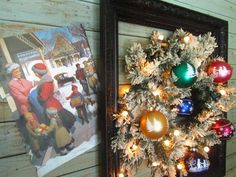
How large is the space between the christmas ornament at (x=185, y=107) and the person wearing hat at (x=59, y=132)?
0.55 m

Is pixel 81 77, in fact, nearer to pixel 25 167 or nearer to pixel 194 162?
pixel 25 167

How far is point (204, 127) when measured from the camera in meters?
1.44

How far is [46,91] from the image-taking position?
98cm

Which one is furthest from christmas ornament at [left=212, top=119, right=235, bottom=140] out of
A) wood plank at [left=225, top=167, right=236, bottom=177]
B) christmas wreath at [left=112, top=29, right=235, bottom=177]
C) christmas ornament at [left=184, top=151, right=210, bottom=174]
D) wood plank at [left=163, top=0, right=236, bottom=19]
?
wood plank at [left=163, top=0, right=236, bottom=19]

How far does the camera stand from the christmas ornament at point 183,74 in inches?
47.1

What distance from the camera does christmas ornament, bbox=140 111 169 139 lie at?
1.13 metres

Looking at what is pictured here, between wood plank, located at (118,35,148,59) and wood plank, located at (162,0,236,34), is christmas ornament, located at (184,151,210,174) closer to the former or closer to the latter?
wood plank, located at (118,35,148,59)

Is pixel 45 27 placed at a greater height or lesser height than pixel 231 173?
greater

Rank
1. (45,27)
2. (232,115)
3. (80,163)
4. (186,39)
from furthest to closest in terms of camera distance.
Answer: (232,115) < (186,39) < (80,163) < (45,27)

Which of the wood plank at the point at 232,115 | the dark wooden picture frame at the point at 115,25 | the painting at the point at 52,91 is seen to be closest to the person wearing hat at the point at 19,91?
the painting at the point at 52,91

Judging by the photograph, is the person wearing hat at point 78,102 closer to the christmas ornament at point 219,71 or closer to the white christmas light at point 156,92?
the white christmas light at point 156,92

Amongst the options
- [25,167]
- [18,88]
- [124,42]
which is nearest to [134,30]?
[124,42]

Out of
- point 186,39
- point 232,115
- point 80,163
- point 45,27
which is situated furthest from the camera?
point 232,115

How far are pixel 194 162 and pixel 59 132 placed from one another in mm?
716
